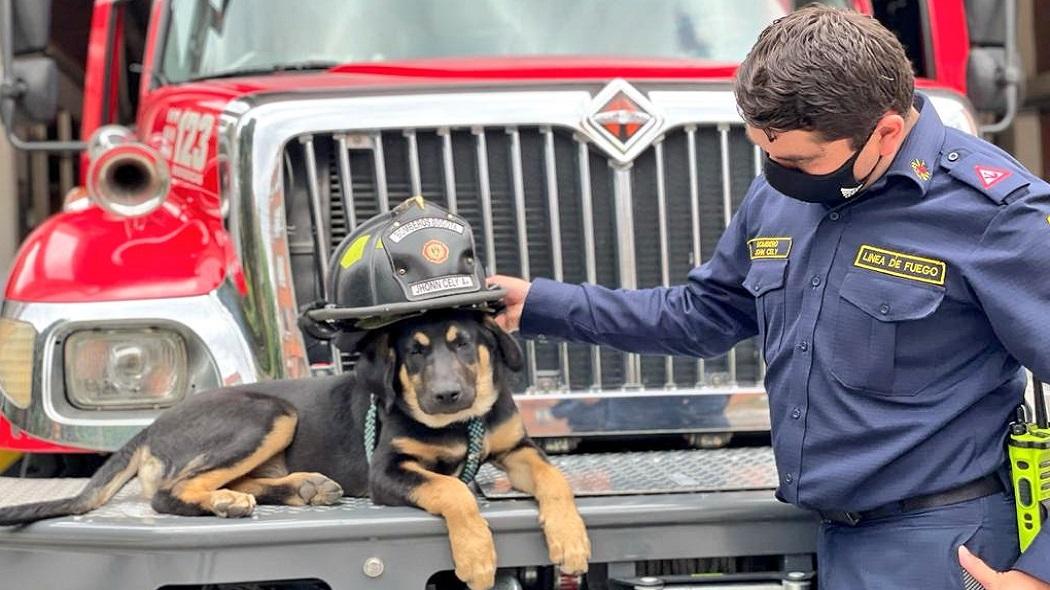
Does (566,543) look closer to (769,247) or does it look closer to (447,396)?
(447,396)

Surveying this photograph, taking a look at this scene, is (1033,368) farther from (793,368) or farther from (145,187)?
(145,187)

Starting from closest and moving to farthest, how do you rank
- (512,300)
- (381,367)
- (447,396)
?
1. (447,396)
2. (381,367)
3. (512,300)

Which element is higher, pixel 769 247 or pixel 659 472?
pixel 769 247

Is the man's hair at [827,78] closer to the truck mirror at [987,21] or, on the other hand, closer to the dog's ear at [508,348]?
the dog's ear at [508,348]

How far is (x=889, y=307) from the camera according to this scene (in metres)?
2.63

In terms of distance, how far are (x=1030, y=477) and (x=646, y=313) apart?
3.03 ft

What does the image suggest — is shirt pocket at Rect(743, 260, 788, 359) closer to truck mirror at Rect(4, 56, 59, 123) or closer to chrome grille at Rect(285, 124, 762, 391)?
chrome grille at Rect(285, 124, 762, 391)

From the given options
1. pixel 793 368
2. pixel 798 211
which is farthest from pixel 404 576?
pixel 798 211

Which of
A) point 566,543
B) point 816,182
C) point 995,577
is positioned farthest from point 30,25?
point 995,577

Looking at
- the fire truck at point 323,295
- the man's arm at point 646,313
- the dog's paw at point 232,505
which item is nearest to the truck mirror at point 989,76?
the fire truck at point 323,295

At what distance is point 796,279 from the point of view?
2787mm

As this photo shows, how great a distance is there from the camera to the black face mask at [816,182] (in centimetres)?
259

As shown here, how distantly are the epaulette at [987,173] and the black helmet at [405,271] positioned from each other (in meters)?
0.97

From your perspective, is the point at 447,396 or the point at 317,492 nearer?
the point at 447,396
